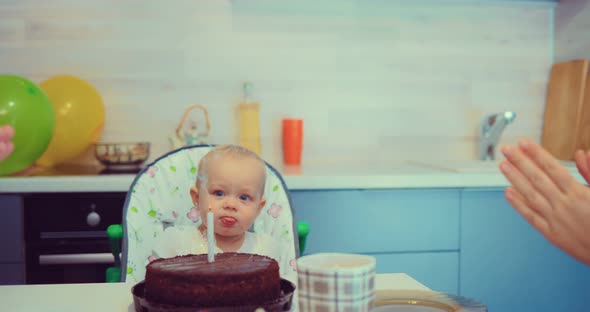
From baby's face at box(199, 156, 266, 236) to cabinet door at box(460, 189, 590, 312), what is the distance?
100 centimetres

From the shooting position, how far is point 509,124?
2967 mm

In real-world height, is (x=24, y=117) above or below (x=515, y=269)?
above

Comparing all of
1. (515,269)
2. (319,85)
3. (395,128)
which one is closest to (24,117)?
(319,85)

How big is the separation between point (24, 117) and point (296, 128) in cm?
102

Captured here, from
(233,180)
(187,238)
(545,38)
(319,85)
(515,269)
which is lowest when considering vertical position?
(515,269)

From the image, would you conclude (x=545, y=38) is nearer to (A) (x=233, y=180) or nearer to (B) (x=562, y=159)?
(B) (x=562, y=159)

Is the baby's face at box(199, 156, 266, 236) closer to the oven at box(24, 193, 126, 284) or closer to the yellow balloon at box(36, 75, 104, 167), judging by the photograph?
the oven at box(24, 193, 126, 284)

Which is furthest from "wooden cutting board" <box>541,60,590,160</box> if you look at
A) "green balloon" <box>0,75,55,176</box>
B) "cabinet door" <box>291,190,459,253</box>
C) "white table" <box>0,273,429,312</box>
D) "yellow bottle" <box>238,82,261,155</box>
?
"green balloon" <box>0,75,55,176</box>

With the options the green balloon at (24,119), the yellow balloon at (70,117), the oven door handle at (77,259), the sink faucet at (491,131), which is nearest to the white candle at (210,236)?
the oven door handle at (77,259)

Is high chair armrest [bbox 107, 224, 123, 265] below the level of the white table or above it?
below

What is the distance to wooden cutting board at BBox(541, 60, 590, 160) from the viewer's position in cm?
271

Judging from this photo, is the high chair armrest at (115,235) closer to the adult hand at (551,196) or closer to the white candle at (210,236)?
the white candle at (210,236)

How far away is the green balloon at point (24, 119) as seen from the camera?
7.27 feet

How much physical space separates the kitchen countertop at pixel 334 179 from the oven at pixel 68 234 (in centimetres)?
4
